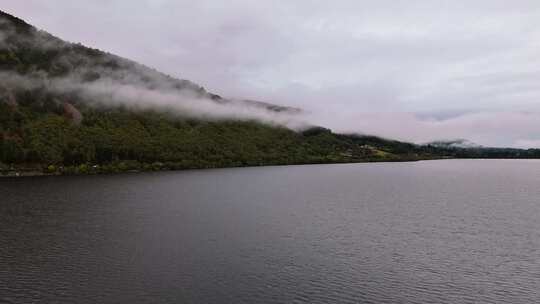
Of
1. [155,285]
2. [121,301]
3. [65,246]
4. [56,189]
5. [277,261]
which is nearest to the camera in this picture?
[121,301]

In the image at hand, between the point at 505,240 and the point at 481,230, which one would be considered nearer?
the point at 505,240

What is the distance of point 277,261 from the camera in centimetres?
6769

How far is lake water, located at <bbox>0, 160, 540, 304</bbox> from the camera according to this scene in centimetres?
5409

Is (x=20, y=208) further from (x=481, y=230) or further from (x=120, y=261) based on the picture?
(x=481, y=230)

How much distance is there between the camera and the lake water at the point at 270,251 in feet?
177

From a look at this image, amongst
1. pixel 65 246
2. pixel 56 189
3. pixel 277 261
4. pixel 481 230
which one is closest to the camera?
pixel 277 261

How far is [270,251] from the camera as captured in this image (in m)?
74.1

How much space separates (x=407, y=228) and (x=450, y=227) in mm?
10540

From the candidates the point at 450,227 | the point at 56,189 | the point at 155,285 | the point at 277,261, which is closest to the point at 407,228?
the point at 450,227

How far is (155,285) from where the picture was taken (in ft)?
185

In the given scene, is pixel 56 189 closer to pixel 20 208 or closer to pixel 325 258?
pixel 20 208

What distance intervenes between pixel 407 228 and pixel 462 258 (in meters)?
24.7

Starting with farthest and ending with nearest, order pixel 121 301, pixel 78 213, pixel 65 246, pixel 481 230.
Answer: pixel 78 213 → pixel 481 230 → pixel 65 246 → pixel 121 301

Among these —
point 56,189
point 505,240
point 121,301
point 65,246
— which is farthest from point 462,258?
point 56,189
